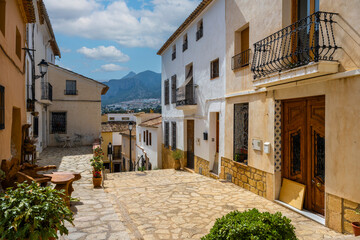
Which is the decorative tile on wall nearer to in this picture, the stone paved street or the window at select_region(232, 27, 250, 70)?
the stone paved street

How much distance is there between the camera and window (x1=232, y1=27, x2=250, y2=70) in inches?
370

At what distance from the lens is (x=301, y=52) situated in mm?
5867

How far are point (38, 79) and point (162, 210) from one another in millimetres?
13657

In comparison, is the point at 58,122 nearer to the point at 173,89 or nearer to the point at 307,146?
the point at 173,89

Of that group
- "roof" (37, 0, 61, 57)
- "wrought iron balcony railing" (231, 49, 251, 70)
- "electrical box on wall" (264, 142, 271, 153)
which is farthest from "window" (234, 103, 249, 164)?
"roof" (37, 0, 61, 57)

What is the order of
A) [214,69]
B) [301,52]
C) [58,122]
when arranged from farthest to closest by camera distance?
[58,122] → [214,69] → [301,52]

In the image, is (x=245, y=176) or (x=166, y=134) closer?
(x=245, y=176)

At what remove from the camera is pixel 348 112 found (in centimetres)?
522

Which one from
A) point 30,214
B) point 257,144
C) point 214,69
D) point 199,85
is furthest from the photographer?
point 199,85

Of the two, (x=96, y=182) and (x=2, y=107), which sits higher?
(x=2, y=107)

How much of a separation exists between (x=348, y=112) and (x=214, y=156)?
7.46 metres

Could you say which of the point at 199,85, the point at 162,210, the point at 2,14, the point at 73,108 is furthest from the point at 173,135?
the point at 2,14

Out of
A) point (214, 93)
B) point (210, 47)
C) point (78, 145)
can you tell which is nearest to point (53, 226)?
point (214, 93)

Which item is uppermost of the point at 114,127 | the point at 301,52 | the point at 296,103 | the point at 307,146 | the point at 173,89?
the point at 173,89
